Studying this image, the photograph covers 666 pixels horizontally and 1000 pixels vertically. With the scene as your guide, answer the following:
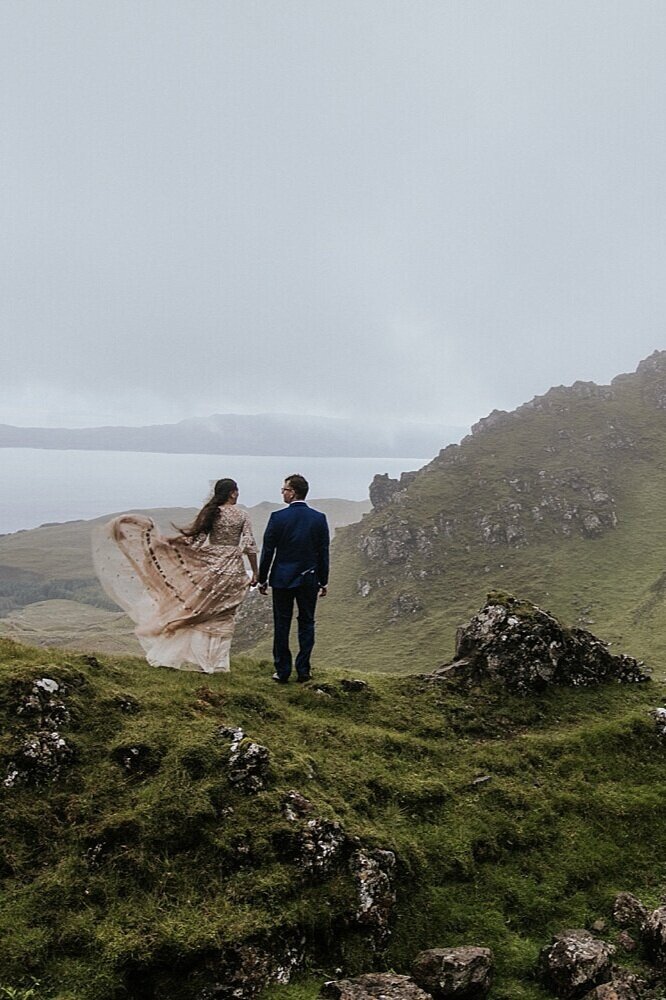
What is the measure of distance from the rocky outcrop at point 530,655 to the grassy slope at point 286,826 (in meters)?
0.92

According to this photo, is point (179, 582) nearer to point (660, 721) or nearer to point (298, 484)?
point (298, 484)

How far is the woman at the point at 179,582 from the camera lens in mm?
11828

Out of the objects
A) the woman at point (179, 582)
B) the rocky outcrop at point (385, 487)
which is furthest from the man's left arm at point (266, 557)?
the rocky outcrop at point (385, 487)

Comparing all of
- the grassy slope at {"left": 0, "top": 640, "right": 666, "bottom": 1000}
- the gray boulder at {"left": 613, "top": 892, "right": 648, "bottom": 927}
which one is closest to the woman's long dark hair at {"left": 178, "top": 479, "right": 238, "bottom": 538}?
the grassy slope at {"left": 0, "top": 640, "right": 666, "bottom": 1000}

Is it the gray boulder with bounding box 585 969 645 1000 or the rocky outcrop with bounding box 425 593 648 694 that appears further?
the rocky outcrop with bounding box 425 593 648 694

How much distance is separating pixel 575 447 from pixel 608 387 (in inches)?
1783

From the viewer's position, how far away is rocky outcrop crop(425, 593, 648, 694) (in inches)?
484

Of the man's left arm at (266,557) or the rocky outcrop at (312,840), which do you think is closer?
the rocky outcrop at (312,840)

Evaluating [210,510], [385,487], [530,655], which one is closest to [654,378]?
[385,487]

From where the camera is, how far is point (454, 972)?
19.9 ft

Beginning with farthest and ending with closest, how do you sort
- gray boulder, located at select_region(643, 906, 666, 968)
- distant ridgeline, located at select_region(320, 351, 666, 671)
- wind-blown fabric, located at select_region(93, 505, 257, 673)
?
distant ridgeline, located at select_region(320, 351, 666, 671) < wind-blown fabric, located at select_region(93, 505, 257, 673) < gray boulder, located at select_region(643, 906, 666, 968)

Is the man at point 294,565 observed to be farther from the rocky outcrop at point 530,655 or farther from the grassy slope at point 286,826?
the rocky outcrop at point 530,655

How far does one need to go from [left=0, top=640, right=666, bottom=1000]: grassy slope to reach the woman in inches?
27.1

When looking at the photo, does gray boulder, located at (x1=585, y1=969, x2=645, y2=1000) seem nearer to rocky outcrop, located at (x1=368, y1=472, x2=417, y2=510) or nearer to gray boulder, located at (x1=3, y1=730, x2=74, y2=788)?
gray boulder, located at (x1=3, y1=730, x2=74, y2=788)
